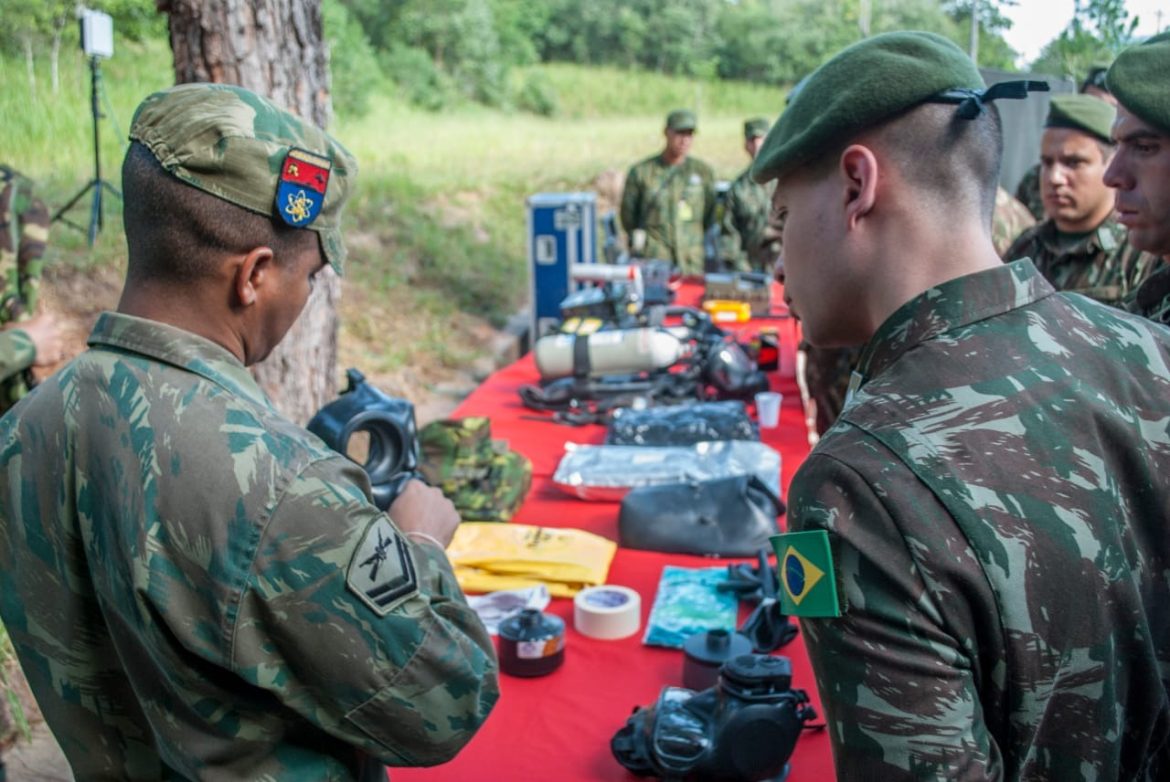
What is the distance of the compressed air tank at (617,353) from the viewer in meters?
4.29

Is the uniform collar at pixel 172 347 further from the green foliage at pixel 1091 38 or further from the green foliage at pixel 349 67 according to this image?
the green foliage at pixel 349 67

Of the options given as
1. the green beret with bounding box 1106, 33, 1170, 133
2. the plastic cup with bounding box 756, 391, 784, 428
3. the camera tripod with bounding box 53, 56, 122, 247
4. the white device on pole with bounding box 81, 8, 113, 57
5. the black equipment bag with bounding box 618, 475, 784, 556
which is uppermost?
the white device on pole with bounding box 81, 8, 113, 57

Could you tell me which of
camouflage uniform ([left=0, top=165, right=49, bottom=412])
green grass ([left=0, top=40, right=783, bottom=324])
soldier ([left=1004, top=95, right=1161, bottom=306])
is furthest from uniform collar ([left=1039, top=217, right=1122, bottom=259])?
green grass ([left=0, top=40, right=783, bottom=324])

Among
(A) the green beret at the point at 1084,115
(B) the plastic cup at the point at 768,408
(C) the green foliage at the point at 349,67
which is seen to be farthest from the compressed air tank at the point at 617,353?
(C) the green foliage at the point at 349,67

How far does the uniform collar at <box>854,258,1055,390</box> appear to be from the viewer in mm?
1031

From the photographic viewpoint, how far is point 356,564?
110 cm

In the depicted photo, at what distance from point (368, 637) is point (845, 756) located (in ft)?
1.74

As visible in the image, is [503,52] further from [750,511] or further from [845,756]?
[845,756]

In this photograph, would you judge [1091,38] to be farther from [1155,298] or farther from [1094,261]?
[1155,298]

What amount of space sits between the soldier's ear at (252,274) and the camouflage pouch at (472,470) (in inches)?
71.8

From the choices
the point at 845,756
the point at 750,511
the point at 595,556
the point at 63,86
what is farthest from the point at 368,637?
the point at 63,86

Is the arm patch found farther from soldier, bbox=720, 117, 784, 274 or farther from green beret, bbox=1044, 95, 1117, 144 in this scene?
soldier, bbox=720, 117, 784, 274

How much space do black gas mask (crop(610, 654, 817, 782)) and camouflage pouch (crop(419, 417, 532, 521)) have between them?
129 cm

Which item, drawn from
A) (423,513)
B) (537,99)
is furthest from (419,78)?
(423,513)
